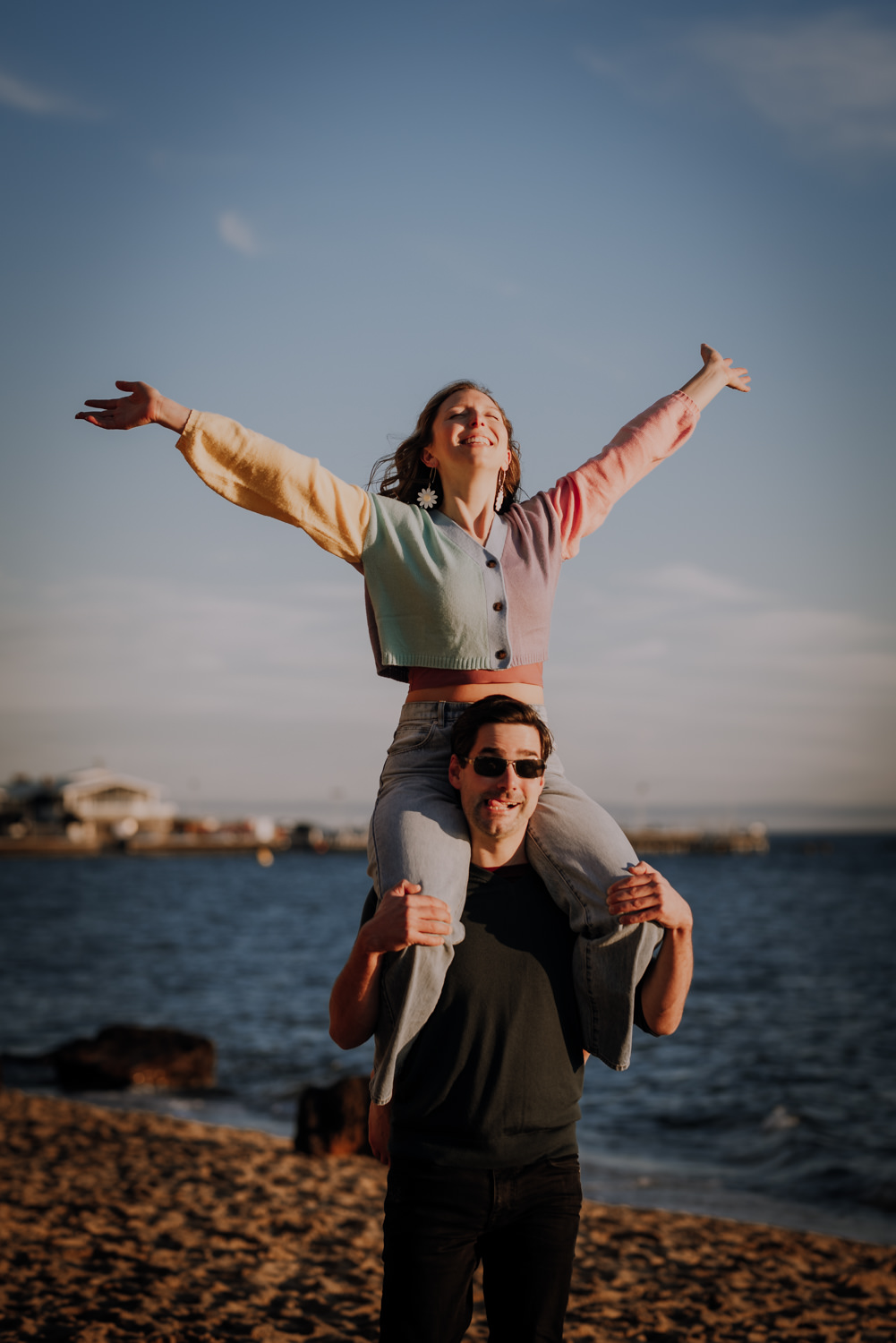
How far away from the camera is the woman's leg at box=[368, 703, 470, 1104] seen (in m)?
2.87

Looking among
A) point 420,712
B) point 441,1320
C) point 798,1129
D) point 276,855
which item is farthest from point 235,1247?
A: point 276,855

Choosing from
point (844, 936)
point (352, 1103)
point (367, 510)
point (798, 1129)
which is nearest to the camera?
point (367, 510)

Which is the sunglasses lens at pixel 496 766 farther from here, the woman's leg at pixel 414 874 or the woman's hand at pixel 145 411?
the woman's hand at pixel 145 411

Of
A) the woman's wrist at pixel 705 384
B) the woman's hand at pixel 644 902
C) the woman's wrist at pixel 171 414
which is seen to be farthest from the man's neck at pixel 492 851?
the woman's wrist at pixel 705 384

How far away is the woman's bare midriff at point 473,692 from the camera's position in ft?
10.7

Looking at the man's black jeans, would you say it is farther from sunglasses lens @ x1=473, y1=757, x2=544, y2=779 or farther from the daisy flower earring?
the daisy flower earring

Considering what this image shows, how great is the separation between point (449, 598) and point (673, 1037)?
17.5 metres

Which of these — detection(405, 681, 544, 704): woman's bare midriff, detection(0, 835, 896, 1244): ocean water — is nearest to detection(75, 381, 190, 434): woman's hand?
detection(405, 681, 544, 704): woman's bare midriff

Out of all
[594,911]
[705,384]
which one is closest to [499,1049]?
[594,911]

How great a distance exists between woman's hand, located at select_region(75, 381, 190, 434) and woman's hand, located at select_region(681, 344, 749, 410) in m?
1.73

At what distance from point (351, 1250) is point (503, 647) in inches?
238

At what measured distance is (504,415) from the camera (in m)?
3.56

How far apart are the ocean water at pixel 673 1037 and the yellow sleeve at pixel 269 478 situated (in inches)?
345

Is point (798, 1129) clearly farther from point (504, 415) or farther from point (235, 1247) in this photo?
point (504, 415)
